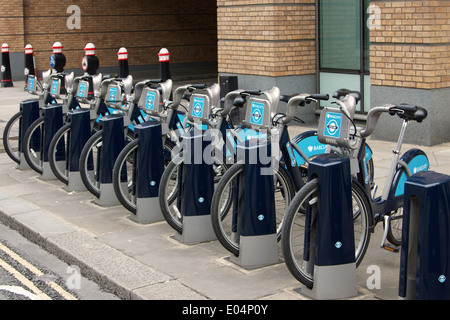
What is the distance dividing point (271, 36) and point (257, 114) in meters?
6.05

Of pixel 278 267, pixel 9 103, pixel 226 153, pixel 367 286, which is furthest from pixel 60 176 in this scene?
pixel 9 103

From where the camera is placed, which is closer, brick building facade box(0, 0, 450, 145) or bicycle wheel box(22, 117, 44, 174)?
bicycle wheel box(22, 117, 44, 174)

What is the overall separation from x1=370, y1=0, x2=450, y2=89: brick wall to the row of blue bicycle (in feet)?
10.4

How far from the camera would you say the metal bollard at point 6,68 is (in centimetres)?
1908

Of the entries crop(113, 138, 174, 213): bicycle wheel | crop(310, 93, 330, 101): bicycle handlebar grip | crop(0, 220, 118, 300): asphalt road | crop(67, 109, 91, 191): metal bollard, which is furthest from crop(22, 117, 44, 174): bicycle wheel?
crop(310, 93, 330, 101): bicycle handlebar grip

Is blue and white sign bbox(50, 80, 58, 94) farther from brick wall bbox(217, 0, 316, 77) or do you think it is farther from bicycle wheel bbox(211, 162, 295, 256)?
bicycle wheel bbox(211, 162, 295, 256)

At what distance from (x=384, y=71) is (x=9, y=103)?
9.15 metres

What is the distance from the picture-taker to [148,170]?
6.47 m

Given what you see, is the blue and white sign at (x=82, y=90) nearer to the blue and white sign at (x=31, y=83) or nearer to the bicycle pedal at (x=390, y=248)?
the blue and white sign at (x=31, y=83)

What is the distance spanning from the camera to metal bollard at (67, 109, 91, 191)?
771cm

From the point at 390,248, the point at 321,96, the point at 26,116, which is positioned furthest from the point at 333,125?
the point at 26,116

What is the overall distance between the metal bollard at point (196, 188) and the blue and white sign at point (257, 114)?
22.6 inches
